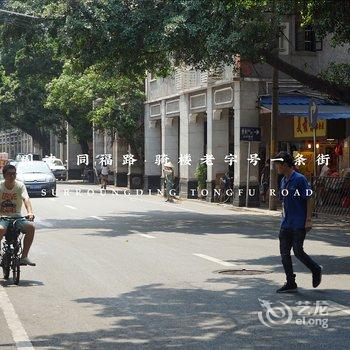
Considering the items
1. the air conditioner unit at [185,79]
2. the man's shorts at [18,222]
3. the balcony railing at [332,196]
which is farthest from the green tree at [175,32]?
the air conditioner unit at [185,79]

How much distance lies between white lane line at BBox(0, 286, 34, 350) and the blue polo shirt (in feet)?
12.4

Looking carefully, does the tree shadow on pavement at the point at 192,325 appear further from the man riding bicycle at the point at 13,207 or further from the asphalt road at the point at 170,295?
the man riding bicycle at the point at 13,207

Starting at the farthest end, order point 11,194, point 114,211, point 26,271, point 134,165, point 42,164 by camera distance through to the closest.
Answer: point 134,165
point 42,164
point 114,211
point 26,271
point 11,194

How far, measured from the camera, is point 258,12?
1994 centimetres

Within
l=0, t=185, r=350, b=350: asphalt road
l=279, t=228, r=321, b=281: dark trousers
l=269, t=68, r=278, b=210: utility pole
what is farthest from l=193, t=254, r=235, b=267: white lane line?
l=269, t=68, r=278, b=210: utility pole

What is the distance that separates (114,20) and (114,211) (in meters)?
7.74

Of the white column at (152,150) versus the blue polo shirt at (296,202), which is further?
the white column at (152,150)

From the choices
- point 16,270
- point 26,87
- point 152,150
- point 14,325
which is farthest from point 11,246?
point 26,87

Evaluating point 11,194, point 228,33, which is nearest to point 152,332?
point 11,194

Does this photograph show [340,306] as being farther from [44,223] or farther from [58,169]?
[58,169]

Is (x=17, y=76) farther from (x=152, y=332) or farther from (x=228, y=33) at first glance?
(x=152, y=332)

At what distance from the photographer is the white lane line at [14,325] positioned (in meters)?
7.53

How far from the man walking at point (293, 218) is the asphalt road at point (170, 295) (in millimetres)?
316

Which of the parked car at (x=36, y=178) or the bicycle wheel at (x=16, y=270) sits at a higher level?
the parked car at (x=36, y=178)
